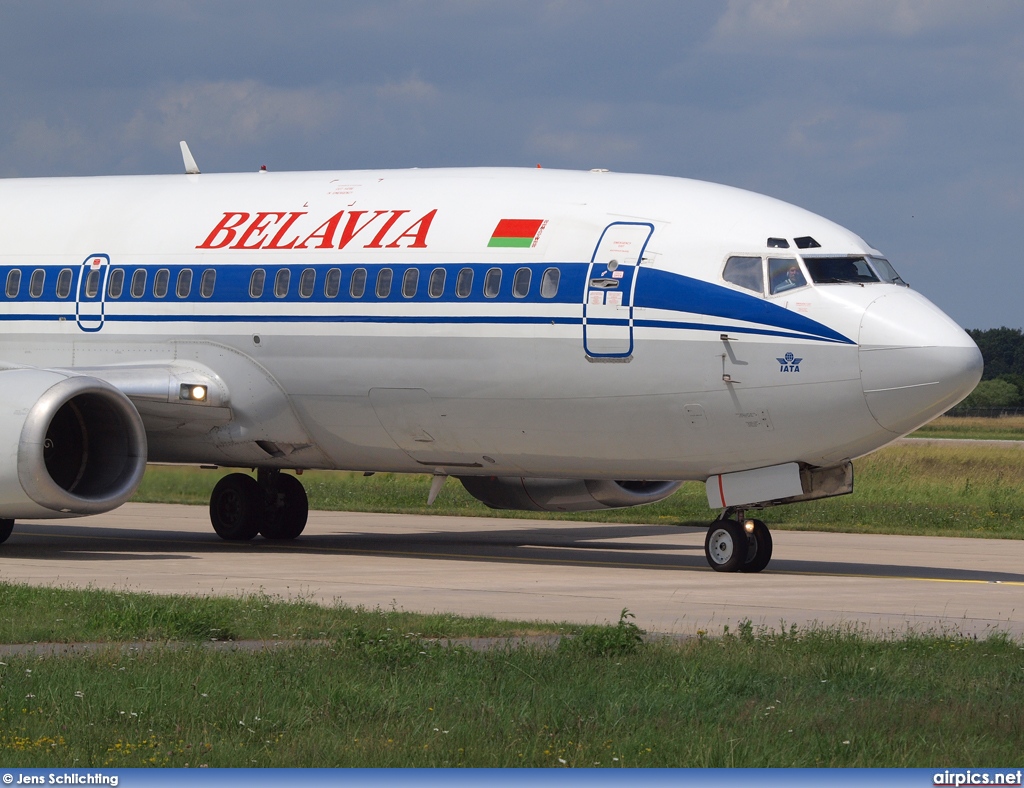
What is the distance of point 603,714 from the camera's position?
9477 mm

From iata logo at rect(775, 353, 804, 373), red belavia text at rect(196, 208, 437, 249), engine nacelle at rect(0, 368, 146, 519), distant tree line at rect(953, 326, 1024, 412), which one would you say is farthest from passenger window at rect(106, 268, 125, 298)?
distant tree line at rect(953, 326, 1024, 412)

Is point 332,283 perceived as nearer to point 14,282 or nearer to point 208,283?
point 208,283

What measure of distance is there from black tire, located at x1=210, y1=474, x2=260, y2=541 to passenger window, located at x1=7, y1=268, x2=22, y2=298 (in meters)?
4.24

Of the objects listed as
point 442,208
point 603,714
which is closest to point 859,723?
point 603,714

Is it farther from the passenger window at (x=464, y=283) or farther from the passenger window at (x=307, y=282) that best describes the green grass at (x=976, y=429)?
the passenger window at (x=464, y=283)

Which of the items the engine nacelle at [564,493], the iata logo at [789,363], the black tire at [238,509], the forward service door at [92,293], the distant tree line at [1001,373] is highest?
the distant tree line at [1001,373]

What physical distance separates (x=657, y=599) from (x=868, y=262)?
5179 millimetres

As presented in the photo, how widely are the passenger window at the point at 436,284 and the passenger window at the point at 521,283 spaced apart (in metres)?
1.04

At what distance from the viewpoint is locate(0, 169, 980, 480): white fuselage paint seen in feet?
61.2

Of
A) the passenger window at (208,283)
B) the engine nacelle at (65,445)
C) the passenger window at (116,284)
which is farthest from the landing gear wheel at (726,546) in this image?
the passenger window at (116,284)

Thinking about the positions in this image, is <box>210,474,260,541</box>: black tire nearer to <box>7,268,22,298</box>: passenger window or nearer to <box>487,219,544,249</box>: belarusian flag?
<box>7,268,22,298</box>: passenger window

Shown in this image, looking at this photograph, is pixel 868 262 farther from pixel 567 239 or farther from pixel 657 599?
pixel 657 599

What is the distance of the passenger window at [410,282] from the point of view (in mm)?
20781
